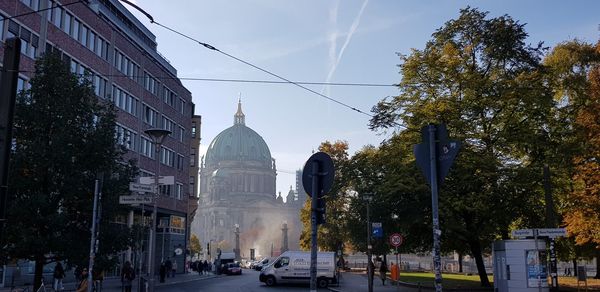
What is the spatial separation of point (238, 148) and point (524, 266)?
16330cm

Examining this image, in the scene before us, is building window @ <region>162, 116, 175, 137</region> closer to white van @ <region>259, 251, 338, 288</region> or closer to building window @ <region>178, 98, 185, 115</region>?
building window @ <region>178, 98, 185, 115</region>

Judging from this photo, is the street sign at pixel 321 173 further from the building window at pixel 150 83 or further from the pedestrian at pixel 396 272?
the building window at pixel 150 83

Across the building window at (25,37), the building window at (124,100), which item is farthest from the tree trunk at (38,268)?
the building window at (124,100)

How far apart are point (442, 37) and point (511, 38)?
13.4ft

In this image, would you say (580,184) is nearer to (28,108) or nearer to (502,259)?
(502,259)

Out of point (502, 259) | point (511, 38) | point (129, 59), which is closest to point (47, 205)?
point (502, 259)

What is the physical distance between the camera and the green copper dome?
7229 inches

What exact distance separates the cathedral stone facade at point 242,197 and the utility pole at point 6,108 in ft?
554

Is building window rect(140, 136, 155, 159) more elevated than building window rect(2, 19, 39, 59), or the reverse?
building window rect(2, 19, 39, 59)

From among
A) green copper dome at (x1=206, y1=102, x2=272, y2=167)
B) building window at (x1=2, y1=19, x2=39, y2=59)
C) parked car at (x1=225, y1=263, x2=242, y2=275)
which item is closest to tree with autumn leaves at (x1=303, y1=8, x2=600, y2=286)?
building window at (x1=2, y1=19, x2=39, y2=59)

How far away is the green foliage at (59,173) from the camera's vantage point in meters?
20.3

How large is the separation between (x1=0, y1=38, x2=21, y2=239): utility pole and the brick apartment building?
20.5 meters

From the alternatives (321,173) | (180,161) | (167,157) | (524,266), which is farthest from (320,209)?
(180,161)

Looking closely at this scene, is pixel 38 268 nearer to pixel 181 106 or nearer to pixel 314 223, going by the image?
pixel 314 223
